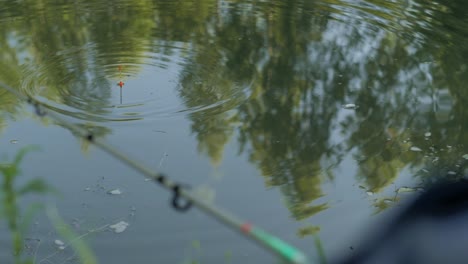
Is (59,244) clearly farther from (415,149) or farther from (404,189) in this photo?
(415,149)

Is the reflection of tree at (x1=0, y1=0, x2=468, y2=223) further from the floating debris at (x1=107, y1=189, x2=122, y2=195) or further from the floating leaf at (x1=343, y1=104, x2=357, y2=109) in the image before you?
the floating debris at (x1=107, y1=189, x2=122, y2=195)

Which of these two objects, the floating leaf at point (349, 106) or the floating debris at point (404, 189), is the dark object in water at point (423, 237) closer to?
the floating debris at point (404, 189)

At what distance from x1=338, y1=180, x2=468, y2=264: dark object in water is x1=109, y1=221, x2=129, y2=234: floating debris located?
1.85 metres

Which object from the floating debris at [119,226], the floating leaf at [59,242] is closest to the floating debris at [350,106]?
the floating debris at [119,226]

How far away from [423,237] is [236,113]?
2.82m

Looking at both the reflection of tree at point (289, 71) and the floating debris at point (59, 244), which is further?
the reflection of tree at point (289, 71)

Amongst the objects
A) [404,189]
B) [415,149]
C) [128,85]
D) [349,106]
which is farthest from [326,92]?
[128,85]

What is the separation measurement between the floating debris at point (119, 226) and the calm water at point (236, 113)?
0.04m

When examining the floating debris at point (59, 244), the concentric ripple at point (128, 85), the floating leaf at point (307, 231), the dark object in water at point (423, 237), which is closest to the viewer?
the dark object in water at point (423, 237)

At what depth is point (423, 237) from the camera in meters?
1.10

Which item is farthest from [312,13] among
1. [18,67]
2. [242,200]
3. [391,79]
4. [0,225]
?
[0,225]

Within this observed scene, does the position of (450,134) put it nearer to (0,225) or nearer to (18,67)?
(0,225)

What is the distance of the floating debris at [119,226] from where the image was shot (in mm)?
2828

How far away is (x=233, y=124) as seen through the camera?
378 cm
